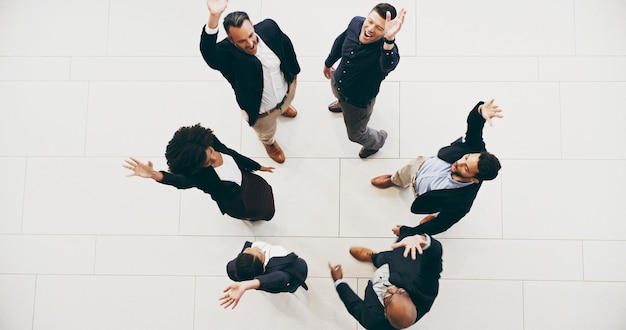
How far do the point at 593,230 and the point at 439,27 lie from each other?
189 cm

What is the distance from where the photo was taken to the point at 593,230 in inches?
121

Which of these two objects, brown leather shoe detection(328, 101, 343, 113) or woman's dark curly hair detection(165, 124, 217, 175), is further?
brown leather shoe detection(328, 101, 343, 113)

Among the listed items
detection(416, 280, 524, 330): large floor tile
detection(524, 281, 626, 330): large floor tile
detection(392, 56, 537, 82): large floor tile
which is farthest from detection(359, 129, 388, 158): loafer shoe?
detection(524, 281, 626, 330): large floor tile

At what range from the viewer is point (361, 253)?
300cm

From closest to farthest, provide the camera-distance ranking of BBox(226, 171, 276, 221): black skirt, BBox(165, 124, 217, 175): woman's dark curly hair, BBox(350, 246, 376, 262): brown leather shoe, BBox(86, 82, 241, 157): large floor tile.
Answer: BBox(165, 124, 217, 175): woman's dark curly hair → BBox(226, 171, 276, 221): black skirt → BBox(350, 246, 376, 262): brown leather shoe → BBox(86, 82, 241, 157): large floor tile

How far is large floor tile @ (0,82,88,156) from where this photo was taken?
3240mm

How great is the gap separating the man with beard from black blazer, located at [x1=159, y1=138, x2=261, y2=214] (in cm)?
72

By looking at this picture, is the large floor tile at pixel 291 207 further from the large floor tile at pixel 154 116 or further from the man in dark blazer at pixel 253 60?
the man in dark blazer at pixel 253 60

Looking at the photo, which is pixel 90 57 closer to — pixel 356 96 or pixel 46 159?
pixel 46 159

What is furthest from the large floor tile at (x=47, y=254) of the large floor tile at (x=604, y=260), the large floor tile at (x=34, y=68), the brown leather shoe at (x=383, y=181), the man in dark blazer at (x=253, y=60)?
the large floor tile at (x=604, y=260)

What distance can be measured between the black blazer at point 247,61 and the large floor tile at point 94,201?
1.16 m

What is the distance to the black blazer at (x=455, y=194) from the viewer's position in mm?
2332

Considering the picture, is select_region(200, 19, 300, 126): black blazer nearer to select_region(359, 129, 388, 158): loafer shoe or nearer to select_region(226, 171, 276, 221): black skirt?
select_region(226, 171, 276, 221): black skirt

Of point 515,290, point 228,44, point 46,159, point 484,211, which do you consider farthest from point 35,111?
point 515,290
